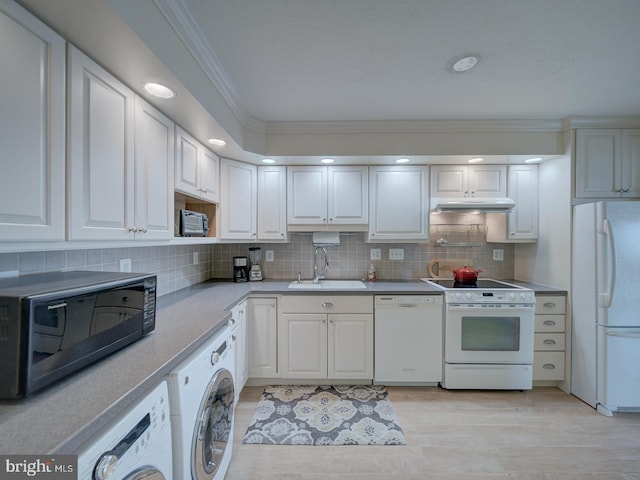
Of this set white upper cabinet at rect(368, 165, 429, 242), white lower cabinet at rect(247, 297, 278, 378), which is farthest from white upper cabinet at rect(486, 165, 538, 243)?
white lower cabinet at rect(247, 297, 278, 378)

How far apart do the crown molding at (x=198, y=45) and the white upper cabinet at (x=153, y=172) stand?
15.3 inches

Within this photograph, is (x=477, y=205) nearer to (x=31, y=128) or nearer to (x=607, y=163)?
(x=607, y=163)

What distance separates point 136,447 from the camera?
801mm

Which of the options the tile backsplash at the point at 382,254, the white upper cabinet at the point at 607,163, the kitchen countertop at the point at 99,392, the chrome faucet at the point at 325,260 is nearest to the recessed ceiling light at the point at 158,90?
the kitchen countertop at the point at 99,392

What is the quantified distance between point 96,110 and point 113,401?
1.13 metres

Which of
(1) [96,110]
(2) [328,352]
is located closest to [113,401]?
(1) [96,110]

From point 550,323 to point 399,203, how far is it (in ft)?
5.66

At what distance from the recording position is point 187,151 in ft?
6.26

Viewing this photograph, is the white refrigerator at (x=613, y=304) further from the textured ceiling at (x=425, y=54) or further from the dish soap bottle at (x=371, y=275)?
the dish soap bottle at (x=371, y=275)

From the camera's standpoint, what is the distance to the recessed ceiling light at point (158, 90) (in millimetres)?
1340

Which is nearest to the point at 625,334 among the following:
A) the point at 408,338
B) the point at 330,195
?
the point at 408,338

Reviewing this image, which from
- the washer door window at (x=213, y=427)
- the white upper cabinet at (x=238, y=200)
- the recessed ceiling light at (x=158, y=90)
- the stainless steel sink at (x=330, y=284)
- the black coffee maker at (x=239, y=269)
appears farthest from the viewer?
the black coffee maker at (x=239, y=269)

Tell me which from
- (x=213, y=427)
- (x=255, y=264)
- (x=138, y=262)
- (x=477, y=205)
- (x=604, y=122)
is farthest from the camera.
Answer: (x=255, y=264)

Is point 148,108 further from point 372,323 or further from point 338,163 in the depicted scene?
point 372,323
